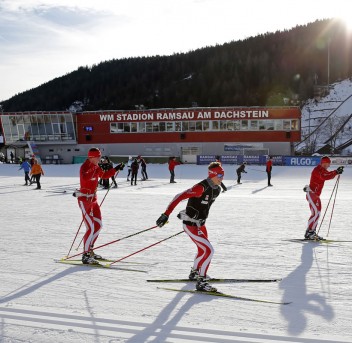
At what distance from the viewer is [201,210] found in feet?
18.1

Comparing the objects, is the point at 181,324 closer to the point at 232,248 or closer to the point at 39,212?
the point at 232,248

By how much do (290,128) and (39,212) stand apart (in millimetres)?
38537

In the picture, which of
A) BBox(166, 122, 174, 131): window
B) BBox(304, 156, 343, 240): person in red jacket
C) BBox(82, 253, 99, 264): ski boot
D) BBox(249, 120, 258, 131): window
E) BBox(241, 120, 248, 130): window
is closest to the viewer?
BBox(82, 253, 99, 264): ski boot

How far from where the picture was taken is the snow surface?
4.34 metres

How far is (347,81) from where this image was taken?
115 meters

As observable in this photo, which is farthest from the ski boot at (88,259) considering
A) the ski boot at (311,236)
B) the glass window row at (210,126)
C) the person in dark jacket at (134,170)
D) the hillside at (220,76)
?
the hillside at (220,76)

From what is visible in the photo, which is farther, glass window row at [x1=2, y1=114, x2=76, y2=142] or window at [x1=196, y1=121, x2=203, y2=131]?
glass window row at [x1=2, y1=114, x2=76, y2=142]

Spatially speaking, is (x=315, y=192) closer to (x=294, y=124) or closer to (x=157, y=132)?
(x=294, y=124)

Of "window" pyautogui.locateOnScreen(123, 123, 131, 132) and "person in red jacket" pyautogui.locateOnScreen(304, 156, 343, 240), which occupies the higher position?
"window" pyautogui.locateOnScreen(123, 123, 131, 132)

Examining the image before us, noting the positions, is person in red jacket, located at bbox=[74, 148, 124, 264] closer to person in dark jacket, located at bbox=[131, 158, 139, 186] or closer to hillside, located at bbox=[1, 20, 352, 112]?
person in dark jacket, located at bbox=[131, 158, 139, 186]

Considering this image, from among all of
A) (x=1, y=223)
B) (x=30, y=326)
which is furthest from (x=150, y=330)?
(x=1, y=223)

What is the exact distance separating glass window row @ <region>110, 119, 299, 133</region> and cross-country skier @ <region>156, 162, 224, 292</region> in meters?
43.2

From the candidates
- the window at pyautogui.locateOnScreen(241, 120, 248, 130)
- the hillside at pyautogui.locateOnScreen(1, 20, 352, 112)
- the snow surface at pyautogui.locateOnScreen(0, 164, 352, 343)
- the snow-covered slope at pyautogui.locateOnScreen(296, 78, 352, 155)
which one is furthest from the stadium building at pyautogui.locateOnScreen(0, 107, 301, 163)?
the hillside at pyautogui.locateOnScreen(1, 20, 352, 112)

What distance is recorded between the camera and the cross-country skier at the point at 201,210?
5.34 meters
